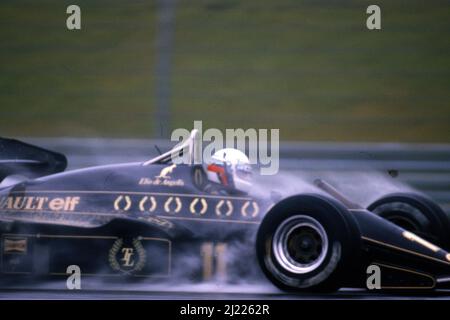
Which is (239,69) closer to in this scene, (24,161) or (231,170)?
(231,170)

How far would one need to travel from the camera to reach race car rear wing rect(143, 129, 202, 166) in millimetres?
4770

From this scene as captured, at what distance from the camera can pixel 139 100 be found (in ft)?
17.4

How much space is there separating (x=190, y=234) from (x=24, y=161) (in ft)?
3.84

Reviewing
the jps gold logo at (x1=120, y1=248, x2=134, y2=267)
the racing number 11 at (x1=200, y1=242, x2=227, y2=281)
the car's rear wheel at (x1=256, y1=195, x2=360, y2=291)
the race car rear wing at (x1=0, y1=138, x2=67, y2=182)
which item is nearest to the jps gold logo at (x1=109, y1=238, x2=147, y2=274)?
the jps gold logo at (x1=120, y1=248, x2=134, y2=267)

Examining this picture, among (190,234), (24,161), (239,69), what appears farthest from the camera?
(239,69)

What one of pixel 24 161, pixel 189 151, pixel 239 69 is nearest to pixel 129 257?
pixel 189 151

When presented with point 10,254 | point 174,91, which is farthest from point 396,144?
point 10,254

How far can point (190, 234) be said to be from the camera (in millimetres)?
4707

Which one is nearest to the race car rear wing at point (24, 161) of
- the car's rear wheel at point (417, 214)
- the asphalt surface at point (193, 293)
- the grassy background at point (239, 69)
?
the grassy background at point (239, 69)

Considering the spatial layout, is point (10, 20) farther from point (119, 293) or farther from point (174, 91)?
point (119, 293)

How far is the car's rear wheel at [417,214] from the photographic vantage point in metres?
5.17

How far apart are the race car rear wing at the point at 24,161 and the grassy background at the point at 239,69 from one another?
11cm
